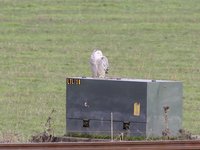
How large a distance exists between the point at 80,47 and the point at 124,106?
14324mm

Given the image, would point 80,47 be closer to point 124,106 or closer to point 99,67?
point 99,67

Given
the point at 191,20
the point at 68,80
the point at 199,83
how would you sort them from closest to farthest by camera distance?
the point at 68,80
the point at 199,83
the point at 191,20

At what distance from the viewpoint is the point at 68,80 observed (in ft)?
48.5

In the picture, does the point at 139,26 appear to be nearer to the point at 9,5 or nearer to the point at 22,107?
the point at 9,5

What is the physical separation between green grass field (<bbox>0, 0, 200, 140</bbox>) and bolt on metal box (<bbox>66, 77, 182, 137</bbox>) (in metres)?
2.41

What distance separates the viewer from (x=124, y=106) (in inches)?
563

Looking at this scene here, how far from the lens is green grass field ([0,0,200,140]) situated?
20.4m

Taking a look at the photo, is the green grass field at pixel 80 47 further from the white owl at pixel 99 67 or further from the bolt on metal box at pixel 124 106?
the bolt on metal box at pixel 124 106

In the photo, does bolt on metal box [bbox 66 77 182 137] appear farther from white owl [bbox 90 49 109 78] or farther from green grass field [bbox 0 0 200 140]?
green grass field [bbox 0 0 200 140]

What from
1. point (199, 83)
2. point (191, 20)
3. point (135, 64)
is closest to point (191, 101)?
point (199, 83)

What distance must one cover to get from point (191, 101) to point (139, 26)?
1040 centimetres

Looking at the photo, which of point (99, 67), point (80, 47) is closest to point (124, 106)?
point (99, 67)

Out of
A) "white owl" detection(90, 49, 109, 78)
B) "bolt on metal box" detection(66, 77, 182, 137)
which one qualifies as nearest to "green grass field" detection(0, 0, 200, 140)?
"white owl" detection(90, 49, 109, 78)

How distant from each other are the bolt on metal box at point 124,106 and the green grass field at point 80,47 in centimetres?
241
